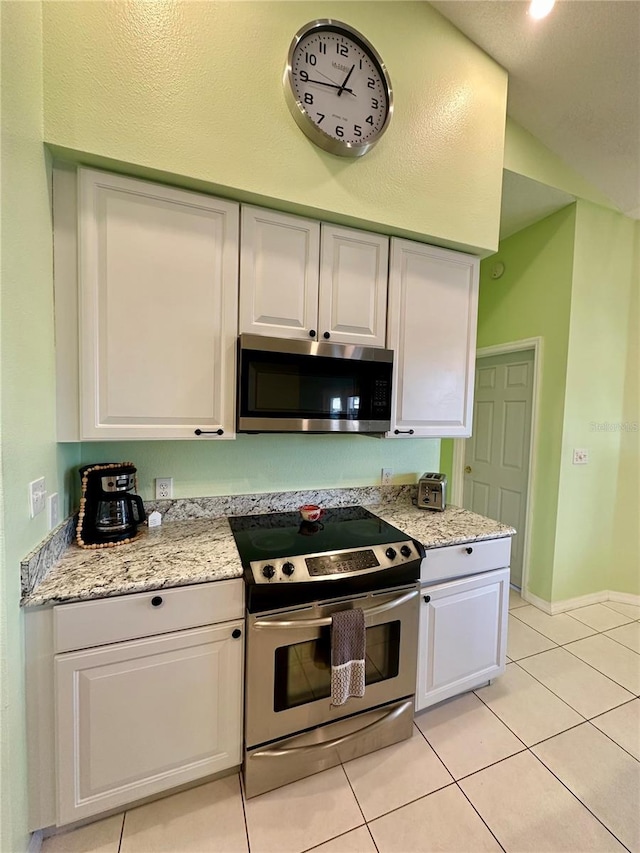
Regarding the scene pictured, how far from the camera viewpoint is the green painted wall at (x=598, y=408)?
2.61m

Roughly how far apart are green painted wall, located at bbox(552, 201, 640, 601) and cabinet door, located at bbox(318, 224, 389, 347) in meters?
1.72

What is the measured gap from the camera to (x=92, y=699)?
1188mm

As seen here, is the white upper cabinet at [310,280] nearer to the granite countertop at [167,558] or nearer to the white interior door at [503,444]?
the granite countertop at [167,558]

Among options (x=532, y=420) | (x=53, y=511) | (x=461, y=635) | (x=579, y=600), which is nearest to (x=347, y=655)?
(x=461, y=635)

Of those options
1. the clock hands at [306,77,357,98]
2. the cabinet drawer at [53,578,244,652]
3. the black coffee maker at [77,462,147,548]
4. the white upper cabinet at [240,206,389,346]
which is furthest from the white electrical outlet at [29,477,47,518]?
the clock hands at [306,77,357,98]

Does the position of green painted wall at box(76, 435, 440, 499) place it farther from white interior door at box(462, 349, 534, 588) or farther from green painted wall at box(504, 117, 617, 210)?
green painted wall at box(504, 117, 617, 210)

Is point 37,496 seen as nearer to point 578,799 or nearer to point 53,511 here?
point 53,511

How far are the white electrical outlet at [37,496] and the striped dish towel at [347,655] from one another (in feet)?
3.70

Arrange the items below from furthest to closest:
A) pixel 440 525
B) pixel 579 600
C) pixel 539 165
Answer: pixel 579 600 → pixel 539 165 → pixel 440 525

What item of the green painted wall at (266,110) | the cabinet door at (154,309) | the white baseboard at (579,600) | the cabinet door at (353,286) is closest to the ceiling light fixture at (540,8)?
the green painted wall at (266,110)

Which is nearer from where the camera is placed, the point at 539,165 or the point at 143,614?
the point at 143,614

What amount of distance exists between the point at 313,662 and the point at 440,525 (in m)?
0.90

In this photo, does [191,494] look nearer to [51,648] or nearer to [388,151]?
[51,648]

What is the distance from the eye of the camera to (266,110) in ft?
4.80
